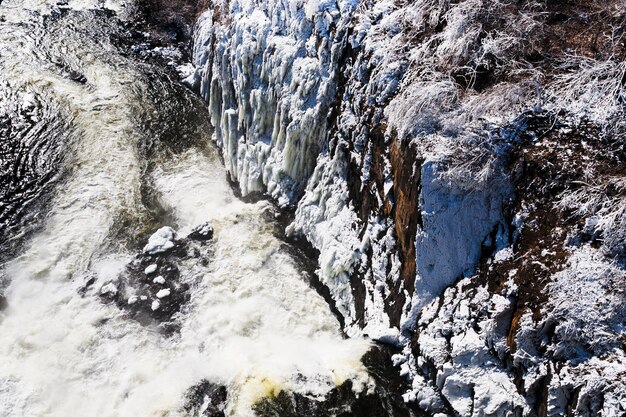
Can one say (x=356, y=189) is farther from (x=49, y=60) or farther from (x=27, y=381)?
(x=49, y=60)

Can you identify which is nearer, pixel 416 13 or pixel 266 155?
pixel 416 13

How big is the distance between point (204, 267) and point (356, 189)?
13.1ft

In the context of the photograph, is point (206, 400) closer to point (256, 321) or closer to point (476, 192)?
point (256, 321)

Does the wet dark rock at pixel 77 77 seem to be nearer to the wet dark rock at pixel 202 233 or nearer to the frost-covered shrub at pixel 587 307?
the wet dark rock at pixel 202 233

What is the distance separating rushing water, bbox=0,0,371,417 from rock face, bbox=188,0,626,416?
51.8 inches

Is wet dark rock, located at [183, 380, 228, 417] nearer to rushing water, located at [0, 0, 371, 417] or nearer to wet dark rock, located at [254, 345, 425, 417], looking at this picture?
rushing water, located at [0, 0, 371, 417]

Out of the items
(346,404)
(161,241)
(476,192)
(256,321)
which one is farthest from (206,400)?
(476,192)

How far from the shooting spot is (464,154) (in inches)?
321

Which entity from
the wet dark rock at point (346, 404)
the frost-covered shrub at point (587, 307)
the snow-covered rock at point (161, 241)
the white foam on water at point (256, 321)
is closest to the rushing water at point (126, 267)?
the white foam on water at point (256, 321)

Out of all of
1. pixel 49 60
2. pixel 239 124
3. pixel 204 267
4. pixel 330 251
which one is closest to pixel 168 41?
pixel 49 60

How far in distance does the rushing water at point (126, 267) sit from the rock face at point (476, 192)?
4.31 feet

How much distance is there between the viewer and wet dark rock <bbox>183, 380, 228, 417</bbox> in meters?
8.51

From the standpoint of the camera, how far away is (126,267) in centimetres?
1145

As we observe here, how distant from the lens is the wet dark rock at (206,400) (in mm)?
8508
